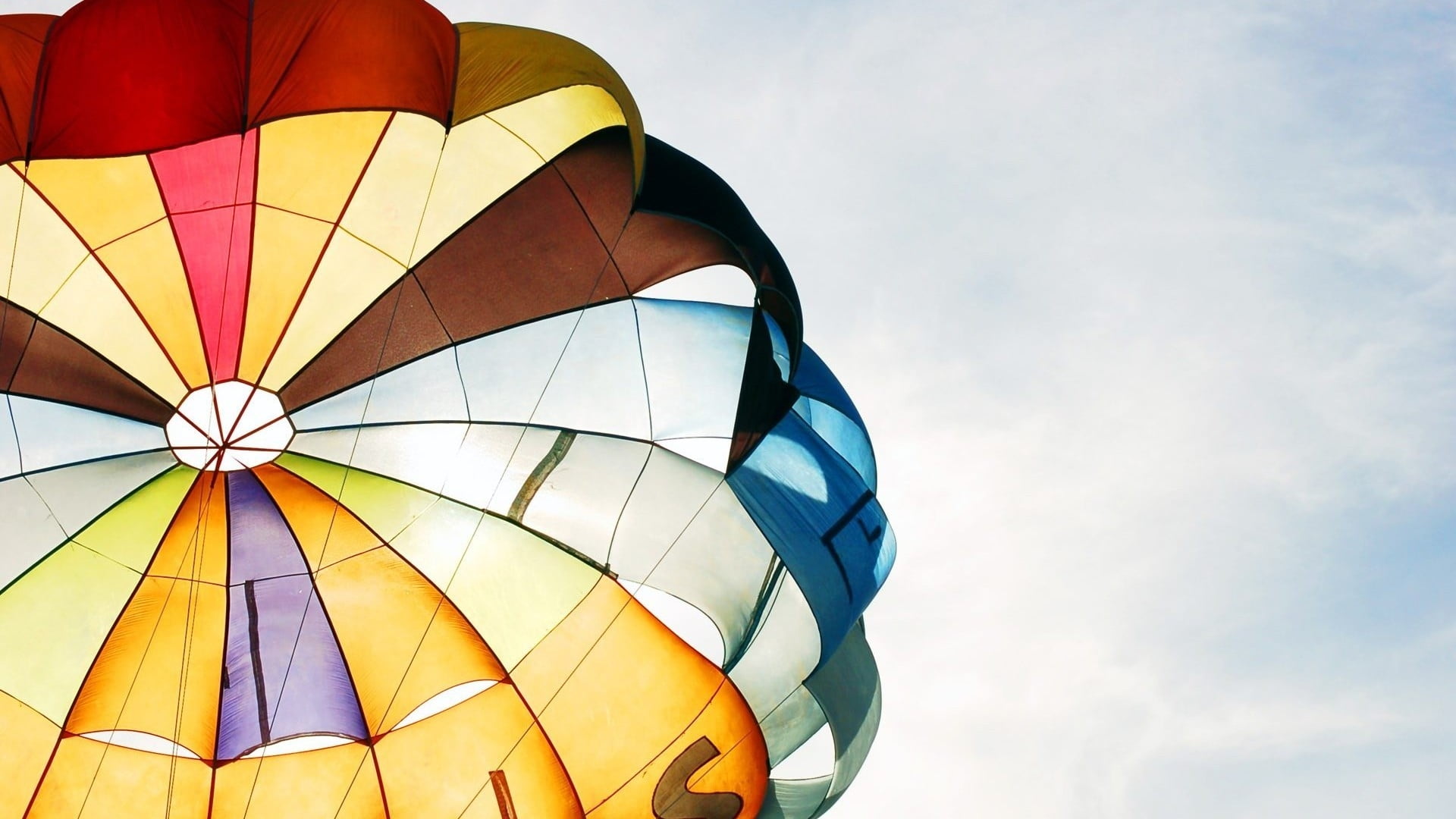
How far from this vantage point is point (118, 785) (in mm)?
5875

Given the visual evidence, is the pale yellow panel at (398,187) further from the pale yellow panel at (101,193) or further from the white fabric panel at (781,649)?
the white fabric panel at (781,649)

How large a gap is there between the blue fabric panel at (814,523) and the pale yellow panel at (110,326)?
2.53m

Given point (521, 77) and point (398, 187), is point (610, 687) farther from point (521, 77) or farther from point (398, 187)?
point (521, 77)

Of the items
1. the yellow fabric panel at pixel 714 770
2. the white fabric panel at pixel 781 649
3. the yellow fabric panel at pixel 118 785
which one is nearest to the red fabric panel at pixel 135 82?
the yellow fabric panel at pixel 118 785

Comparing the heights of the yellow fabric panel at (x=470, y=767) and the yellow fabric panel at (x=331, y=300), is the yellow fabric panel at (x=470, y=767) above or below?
below

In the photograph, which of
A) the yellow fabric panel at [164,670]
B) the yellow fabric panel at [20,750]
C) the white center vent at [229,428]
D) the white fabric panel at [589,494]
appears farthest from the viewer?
the white center vent at [229,428]

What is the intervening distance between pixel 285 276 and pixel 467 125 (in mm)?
1116

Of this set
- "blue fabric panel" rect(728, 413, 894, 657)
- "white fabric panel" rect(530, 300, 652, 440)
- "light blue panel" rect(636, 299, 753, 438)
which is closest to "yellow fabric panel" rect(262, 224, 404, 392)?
"white fabric panel" rect(530, 300, 652, 440)

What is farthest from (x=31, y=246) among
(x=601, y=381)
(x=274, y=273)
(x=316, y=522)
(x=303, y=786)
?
(x=303, y=786)

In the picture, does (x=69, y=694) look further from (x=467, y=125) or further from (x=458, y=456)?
(x=467, y=125)

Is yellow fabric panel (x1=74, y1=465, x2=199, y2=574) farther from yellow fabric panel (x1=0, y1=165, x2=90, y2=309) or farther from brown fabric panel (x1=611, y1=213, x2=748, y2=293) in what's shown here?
brown fabric panel (x1=611, y1=213, x2=748, y2=293)

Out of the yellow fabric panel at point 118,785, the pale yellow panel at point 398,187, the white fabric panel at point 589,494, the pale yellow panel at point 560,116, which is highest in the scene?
the pale yellow panel at point 560,116

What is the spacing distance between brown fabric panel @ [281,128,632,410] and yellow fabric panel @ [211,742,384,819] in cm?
154

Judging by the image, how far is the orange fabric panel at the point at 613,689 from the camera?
238 inches
